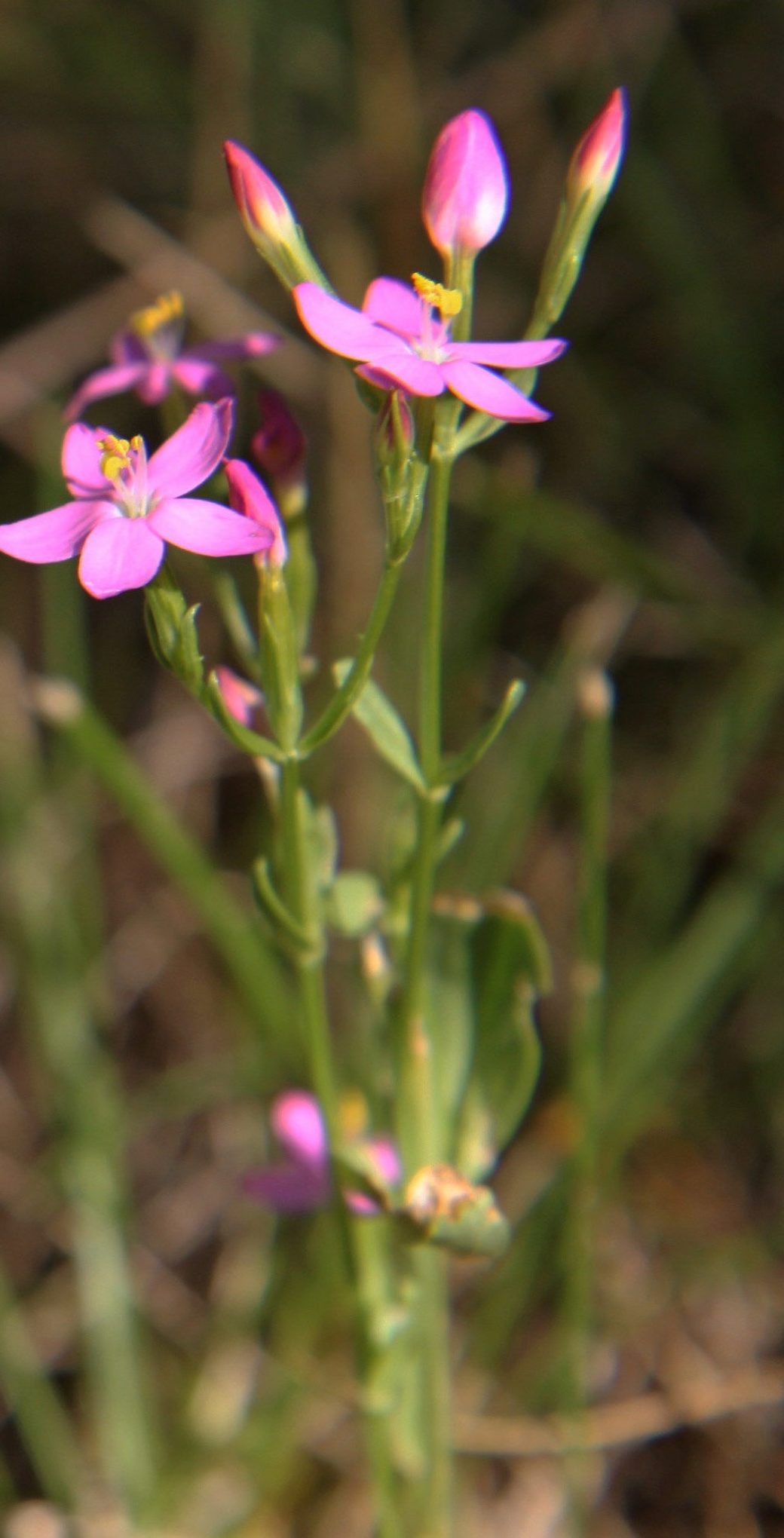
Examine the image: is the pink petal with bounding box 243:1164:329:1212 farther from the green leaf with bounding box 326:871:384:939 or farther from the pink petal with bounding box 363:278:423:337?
the pink petal with bounding box 363:278:423:337

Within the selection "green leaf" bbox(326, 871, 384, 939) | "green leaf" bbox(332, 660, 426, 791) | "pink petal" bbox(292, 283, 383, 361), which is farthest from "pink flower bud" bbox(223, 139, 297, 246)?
"green leaf" bbox(326, 871, 384, 939)

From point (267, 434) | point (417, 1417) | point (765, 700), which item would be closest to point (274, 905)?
point (267, 434)

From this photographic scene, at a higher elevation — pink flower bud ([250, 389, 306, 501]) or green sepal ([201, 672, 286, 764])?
pink flower bud ([250, 389, 306, 501])

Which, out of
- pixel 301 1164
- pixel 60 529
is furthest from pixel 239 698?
pixel 301 1164

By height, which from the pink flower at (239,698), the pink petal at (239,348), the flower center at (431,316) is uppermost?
the pink petal at (239,348)

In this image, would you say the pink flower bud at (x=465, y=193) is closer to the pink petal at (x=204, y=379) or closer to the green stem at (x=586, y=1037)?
the pink petal at (x=204, y=379)

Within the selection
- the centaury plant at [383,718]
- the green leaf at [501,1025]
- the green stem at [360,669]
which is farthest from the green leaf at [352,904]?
the green stem at [360,669]

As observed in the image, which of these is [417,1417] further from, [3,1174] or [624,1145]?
[3,1174]
